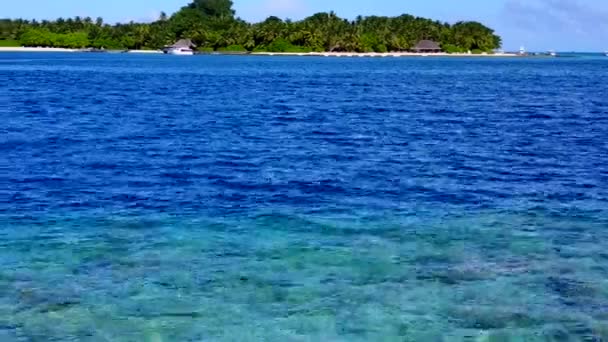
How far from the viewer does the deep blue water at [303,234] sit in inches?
557

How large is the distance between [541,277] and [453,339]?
4165mm

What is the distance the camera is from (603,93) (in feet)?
271

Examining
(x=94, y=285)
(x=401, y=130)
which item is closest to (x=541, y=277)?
(x=94, y=285)

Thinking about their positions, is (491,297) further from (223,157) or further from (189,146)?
(189,146)

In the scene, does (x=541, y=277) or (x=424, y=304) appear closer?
(x=424, y=304)

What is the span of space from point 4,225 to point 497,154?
22208 millimetres

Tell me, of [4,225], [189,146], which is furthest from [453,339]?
[189,146]

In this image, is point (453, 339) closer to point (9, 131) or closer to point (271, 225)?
point (271, 225)

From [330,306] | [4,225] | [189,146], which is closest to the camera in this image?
[330,306]

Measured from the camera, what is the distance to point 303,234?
20.4m

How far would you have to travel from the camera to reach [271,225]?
70.4 feet

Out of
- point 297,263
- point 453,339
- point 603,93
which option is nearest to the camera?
point 453,339

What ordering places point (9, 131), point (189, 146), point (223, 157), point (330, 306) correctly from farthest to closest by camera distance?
point (9, 131), point (189, 146), point (223, 157), point (330, 306)

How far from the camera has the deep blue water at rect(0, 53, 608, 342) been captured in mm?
14148
